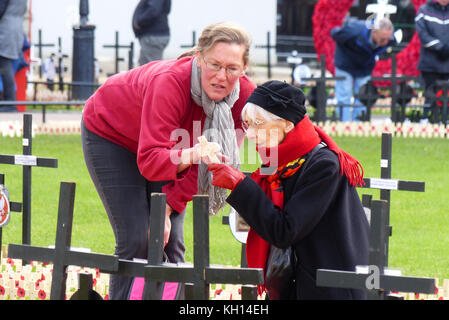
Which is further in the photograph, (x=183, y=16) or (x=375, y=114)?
(x=183, y=16)

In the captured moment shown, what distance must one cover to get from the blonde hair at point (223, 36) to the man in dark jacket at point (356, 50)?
1077cm

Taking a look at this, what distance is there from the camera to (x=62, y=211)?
11.8ft

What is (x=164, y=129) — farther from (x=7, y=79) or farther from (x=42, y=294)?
(x=7, y=79)

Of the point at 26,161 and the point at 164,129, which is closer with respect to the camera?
the point at 164,129

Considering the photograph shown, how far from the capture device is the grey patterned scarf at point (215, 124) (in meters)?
4.05

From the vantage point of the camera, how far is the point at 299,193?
3.53 metres

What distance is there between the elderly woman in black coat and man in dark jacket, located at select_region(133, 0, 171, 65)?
9857 millimetres

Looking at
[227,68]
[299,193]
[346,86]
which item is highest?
[346,86]

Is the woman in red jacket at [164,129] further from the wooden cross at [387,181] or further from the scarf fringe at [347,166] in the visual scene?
the wooden cross at [387,181]

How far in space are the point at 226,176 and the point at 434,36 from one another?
439 inches

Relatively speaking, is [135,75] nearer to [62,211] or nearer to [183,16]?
[62,211]

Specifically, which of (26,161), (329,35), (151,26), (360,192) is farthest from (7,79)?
(26,161)

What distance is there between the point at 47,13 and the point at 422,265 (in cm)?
2059
